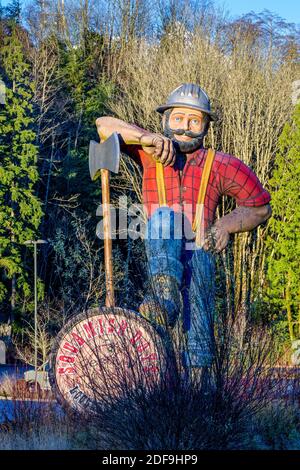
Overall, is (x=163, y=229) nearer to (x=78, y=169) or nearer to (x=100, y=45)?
(x=78, y=169)

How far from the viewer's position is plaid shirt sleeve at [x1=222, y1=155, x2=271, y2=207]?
24.6 ft

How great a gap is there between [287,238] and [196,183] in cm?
1202

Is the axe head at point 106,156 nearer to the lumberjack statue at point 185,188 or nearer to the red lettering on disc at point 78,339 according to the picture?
the lumberjack statue at point 185,188

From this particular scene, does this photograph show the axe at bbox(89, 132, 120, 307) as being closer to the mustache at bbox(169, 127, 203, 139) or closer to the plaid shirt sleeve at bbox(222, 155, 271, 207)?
the mustache at bbox(169, 127, 203, 139)

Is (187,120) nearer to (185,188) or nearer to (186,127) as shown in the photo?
(186,127)

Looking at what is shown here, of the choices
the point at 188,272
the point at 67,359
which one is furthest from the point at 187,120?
the point at 67,359

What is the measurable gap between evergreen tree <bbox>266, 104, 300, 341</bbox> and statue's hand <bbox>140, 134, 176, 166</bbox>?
11389 mm

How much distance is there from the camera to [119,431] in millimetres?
5789

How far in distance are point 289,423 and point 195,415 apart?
1.11 meters

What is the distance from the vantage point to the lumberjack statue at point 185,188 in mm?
7168

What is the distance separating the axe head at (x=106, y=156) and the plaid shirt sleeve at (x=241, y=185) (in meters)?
0.89

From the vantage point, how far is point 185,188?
7367 mm

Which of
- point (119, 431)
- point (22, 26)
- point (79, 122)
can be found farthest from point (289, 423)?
point (22, 26)

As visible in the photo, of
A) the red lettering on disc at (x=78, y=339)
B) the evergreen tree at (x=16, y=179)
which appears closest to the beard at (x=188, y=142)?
the red lettering on disc at (x=78, y=339)
